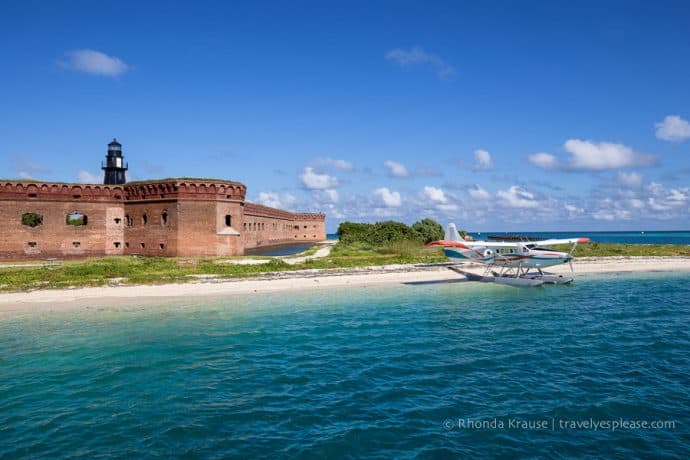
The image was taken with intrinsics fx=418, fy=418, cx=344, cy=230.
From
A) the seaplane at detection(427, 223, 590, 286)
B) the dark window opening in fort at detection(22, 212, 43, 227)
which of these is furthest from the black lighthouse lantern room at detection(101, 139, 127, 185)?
the seaplane at detection(427, 223, 590, 286)

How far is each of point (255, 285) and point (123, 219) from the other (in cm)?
2209

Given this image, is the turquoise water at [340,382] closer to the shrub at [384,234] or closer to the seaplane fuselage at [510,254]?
the seaplane fuselage at [510,254]

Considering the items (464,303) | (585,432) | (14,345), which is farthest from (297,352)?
(464,303)

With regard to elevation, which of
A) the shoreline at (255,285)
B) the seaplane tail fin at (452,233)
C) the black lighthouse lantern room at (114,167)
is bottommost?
the shoreline at (255,285)

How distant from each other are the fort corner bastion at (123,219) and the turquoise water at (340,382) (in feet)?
61.8

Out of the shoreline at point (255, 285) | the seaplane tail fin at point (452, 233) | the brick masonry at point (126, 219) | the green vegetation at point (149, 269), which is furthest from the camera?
the brick masonry at point (126, 219)

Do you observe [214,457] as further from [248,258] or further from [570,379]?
[248,258]

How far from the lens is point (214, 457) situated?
7.75 meters

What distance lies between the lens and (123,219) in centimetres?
4119

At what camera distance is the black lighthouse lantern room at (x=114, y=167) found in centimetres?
5059

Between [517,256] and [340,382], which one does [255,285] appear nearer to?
[340,382]

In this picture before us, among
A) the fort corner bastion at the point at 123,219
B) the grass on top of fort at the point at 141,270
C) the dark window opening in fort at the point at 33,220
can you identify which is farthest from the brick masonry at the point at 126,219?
the grass on top of fort at the point at 141,270

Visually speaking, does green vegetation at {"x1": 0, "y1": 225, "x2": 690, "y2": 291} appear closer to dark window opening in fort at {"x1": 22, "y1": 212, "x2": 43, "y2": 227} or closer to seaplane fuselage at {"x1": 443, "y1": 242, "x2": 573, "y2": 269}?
dark window opening in fort at {"x1": 22, "y1": 212, "x2": 43, "y2": 227}

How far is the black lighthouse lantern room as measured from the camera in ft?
166
